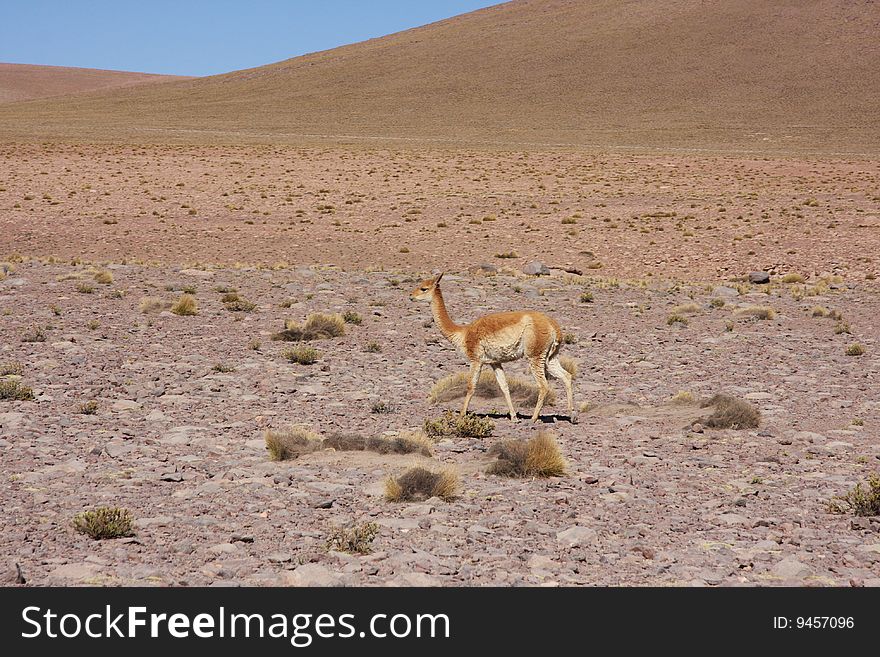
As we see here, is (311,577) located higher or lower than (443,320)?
lower

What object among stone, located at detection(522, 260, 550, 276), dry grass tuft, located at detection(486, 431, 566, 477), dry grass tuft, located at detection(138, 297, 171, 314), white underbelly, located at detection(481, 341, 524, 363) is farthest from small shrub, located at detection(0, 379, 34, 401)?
stone, located at detection(522, 260, 550, 276)

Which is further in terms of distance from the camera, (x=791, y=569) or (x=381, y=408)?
(x=381, y=408)

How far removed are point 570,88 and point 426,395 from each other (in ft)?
280

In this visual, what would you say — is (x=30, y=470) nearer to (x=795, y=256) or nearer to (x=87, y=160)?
(x=795, y=256)

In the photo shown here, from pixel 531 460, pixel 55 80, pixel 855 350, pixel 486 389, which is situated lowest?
pixel 855 350

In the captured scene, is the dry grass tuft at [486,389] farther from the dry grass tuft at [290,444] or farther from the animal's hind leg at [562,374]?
the dry grass tuft at [290,444]

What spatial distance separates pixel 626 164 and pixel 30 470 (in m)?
45.8

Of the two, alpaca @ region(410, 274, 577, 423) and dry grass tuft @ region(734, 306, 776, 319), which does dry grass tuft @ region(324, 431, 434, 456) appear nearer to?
alpaca @ region(410, 274, 577, 423)

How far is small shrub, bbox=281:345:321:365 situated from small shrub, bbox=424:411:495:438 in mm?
3969

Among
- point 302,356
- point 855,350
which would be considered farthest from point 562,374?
point 855,350

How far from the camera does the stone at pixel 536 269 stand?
24062 millimetres

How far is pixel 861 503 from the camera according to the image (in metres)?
7.24

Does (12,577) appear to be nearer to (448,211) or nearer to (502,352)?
(502,352)
